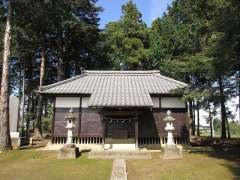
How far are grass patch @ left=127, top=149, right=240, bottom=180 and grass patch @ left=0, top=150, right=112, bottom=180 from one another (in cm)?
120

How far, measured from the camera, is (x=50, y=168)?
9914mm

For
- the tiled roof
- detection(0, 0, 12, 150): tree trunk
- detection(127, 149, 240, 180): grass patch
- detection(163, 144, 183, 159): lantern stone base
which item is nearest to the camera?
detection(127, 149, 240, 180): grass patch

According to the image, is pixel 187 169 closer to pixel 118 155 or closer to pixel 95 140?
pixel 118 155

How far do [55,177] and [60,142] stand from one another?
907 cm

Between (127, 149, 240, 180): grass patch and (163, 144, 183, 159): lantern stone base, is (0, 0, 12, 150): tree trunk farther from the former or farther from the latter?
(163, 144, 183, 159): lantern stone base

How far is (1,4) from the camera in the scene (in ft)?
53.7

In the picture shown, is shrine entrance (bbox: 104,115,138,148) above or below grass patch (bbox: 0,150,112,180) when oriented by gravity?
above

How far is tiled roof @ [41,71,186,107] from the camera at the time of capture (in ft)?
51.8

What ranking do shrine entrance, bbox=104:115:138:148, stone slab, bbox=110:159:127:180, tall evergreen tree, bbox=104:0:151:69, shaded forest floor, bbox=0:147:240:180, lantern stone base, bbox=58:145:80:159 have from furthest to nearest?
tall evergreen tree, bbox=104:0:151:69 → shrine entrance, bbox=104:115:138:148 → lantern stone base, bbox=58:145:80:159 → shaded forest floor, bbox=0:147:240:180 → stone slab, bbox=110:159:127:180

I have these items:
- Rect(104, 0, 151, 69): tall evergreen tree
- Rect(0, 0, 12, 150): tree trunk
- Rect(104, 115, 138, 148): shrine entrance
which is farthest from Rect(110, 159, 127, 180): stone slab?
Rect(104, 0, 151, 69): tall evergreen tree

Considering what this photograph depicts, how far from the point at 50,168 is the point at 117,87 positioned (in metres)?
9.77

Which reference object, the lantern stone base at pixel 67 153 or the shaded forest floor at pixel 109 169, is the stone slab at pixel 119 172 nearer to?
the shaded forest floor at pixel 109 169

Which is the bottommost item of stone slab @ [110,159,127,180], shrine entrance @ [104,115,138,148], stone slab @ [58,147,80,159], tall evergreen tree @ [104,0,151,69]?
stone slab @ [110,159,127,180]

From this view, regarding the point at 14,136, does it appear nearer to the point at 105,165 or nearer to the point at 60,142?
the point at 60,142
